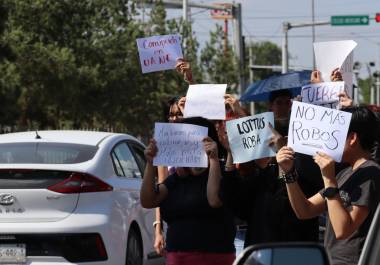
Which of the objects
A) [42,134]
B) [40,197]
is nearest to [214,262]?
[40,197]

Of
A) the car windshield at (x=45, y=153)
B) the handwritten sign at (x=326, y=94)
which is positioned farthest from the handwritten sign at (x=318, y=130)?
the car windshield at (x=45, y=153)

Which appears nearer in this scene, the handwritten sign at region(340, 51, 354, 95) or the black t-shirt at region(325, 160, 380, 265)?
the black t-shirt at region(325, 160, 380, 265)

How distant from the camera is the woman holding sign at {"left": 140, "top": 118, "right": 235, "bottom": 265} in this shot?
16.7 feet

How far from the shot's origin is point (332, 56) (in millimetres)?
6594

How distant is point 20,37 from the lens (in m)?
25.2

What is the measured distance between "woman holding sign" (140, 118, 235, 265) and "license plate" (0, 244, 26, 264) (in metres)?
2.29

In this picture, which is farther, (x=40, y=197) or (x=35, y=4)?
(x=35, y=4)

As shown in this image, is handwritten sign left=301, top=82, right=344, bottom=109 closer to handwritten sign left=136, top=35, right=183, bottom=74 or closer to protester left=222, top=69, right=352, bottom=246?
protester left=222, top=69, right=352, bottom=246

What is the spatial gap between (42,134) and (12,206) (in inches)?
52.6

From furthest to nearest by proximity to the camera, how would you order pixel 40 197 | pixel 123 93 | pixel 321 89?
1. pixel 123 93
2. pixel 40 197
3. pixel 321 89

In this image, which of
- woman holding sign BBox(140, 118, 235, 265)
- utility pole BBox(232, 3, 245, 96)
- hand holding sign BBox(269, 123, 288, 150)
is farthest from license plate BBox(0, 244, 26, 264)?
utility pole BBox(232, 3, 245, 96)

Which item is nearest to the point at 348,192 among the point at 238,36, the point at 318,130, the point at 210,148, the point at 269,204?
the point at 318,130

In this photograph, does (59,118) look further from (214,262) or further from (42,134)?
(214,262)

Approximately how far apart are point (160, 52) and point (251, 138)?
2.65 meters
